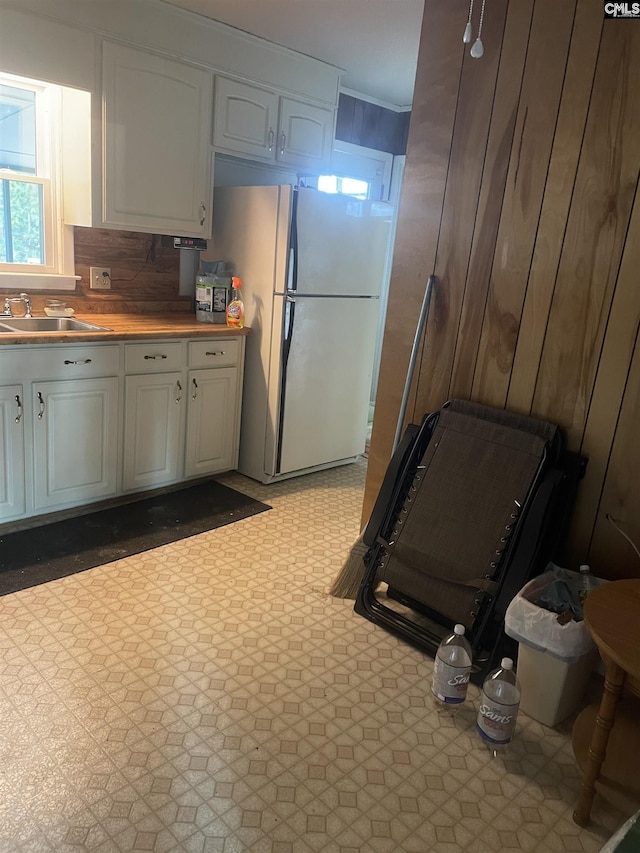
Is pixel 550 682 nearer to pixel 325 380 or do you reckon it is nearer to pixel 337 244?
pixel 325 380

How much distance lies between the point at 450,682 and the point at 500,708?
0.19 m

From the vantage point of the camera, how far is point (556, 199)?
216 centimetres

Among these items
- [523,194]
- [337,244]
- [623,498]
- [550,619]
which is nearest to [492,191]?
[523,194]

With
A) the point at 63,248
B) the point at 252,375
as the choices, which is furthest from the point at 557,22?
the point at 63,248

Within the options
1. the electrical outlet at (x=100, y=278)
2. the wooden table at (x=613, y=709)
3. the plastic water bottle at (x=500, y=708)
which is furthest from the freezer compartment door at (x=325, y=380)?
the wooden table at (x=613, y=709)

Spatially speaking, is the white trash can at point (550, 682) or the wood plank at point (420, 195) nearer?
the white trash can at point (550, 682)

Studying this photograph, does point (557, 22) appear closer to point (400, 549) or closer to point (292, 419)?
point (400, 549)

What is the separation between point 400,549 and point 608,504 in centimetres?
73

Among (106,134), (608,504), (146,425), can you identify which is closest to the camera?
(608,504)

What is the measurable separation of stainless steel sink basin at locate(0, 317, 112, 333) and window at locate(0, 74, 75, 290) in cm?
19

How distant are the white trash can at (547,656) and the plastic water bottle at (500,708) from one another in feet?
0.41

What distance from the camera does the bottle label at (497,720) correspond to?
1833 millimetres

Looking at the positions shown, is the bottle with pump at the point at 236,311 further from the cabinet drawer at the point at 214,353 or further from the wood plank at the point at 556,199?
the wood plank at the point at 556,199

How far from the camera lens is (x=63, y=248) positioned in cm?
329
